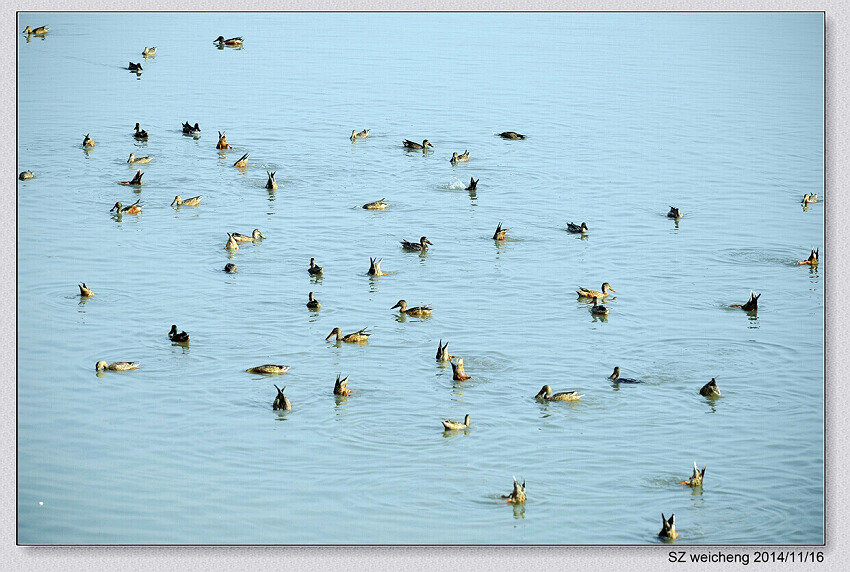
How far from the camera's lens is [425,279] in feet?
82.1

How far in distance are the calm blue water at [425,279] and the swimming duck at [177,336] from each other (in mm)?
164

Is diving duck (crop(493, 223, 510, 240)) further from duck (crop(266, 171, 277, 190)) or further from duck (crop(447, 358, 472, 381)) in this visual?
duck (crop(447, 358, 472, 381))

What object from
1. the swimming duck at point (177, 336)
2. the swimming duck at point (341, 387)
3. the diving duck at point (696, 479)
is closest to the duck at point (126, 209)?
the swimming duck at point (177, 336)

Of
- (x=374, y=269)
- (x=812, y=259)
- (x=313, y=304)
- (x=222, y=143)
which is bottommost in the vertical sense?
(x=313, y=304)

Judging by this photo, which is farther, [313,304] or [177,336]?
[313,304]

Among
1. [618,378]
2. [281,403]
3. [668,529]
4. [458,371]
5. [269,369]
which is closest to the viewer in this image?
[668,529]

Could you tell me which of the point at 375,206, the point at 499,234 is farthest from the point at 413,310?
the point at 375,206

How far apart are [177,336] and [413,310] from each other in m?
4.25

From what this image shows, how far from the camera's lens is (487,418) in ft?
63.0

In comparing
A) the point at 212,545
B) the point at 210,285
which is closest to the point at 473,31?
the point at 210,285

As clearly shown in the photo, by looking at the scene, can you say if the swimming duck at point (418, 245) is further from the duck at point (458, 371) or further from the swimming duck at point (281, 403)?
the swimming duck at point (281, 403)

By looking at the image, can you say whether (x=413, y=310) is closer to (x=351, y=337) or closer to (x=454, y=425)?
(x=351, y=337)

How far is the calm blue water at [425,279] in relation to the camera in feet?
55.7

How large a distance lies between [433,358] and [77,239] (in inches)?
336
